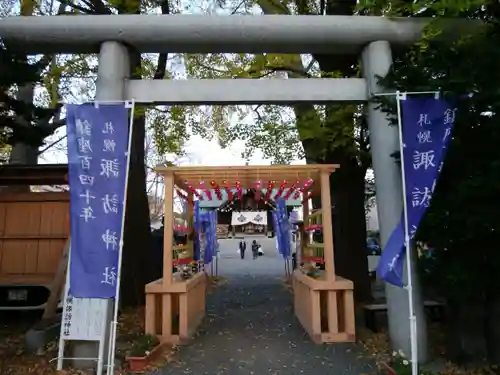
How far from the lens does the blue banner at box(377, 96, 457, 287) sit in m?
4.96

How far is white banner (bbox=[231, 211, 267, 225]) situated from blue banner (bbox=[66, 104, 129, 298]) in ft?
92.1

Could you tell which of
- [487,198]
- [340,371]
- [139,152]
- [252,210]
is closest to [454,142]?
[487,198]

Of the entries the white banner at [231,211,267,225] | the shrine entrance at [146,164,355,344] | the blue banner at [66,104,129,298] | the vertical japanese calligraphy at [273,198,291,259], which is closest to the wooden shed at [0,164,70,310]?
the shrine entrance at [146,164,355,344]

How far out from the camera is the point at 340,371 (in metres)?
5.76

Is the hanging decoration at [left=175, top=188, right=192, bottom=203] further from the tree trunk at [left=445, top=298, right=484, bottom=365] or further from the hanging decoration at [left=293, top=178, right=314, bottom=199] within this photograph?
the tree trunk at [left=445, top=298, right=484, bottom=365]

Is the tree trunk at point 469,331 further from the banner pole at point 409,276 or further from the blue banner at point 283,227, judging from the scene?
the blue banner at point 283,227

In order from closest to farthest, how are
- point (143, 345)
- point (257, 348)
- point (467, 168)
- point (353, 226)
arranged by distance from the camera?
point (467, 168) < point (143, 345) < point (257, 348) < point (353, 226)

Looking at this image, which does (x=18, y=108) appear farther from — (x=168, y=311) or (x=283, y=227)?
(x=283, y=227)

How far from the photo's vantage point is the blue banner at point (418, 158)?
496 cm

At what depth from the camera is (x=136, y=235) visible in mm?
9797

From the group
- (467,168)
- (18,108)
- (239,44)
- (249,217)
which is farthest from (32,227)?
(249,217)

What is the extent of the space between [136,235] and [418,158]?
6425mm

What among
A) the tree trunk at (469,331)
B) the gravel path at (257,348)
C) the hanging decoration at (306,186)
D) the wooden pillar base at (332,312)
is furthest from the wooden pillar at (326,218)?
the tree trunk at (469,331)

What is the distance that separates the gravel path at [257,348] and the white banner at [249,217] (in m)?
21.7
